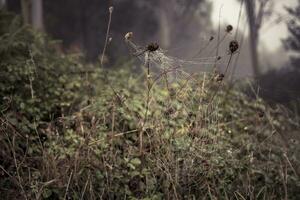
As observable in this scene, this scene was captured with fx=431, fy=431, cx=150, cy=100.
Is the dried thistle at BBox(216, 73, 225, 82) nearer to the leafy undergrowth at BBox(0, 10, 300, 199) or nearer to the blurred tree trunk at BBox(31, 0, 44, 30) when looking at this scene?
the leafy undergrowth at BBox(0, 10, 300, 199)

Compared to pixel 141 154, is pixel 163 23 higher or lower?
higher

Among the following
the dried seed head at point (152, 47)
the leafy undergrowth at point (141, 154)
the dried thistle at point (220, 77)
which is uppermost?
the dried seed head at point (152, 47)

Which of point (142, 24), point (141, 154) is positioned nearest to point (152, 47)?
point (141, 154)

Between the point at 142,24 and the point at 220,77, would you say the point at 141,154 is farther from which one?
the point at 142,24

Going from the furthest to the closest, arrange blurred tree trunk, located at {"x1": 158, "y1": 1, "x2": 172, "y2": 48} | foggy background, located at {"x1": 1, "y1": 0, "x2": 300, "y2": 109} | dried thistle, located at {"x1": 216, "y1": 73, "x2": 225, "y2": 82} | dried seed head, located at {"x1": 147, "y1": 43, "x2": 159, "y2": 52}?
blurred tree trunk, located at {"x1": 158, "y1": 1, "x2": 172, "y2": 48} → foggy background, located at {"x1": 1, "y1": 0, "x2": 300, "y2": 109} → dried thistle, located at {"x1": 216, "y1": 73, "x2": 225, "y2": 82} → dried seed head, located at {"x1": 147, "y1": 43, "x2": 159, "y2": 52}

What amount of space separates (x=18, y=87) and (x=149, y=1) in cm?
1643

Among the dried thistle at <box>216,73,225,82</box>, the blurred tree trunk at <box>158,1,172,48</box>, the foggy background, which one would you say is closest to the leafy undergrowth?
the dried thistle at <box>216,73,225,82</box>

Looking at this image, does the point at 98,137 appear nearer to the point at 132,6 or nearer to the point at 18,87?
the point at 18,87

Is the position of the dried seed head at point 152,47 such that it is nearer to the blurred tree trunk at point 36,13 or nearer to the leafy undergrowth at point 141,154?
the leafy undergrowth at point 141,154

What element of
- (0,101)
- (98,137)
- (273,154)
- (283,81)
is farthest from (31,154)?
(283,81)

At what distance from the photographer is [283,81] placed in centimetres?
950

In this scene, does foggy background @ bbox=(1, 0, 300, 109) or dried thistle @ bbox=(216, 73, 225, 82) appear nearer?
dried thistle @ bbox=(216, 73, 225, 82)

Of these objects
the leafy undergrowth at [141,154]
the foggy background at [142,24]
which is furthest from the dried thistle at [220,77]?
the foggy background at [142,24]

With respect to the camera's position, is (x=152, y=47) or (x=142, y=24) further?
(x=142, y=24)
